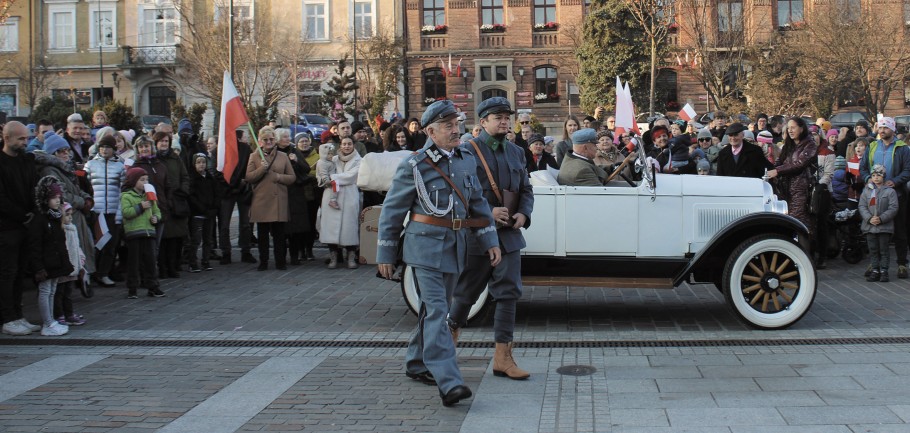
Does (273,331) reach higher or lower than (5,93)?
lower

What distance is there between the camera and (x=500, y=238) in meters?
6.98

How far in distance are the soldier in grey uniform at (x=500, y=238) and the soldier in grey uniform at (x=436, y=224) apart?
1.18 ft

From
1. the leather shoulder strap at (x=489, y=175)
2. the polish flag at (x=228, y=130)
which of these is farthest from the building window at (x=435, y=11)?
the leather shoulder strap at (x=489, y=175)

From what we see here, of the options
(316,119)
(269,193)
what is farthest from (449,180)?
(316,119)

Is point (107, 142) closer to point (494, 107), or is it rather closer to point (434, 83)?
point (494, 107)

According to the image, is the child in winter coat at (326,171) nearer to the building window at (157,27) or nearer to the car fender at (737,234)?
the car fender at (737,234)

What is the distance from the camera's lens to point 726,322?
9.05 metres

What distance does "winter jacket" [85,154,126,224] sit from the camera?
11.3m

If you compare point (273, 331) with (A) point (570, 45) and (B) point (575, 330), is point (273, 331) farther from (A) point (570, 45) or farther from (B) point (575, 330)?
(A) point (570, 45)

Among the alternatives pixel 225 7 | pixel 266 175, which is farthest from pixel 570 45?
pixel 266 175

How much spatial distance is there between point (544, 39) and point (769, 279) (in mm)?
42093

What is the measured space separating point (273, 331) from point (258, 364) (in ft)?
4.65

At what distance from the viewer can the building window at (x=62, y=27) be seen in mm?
54281

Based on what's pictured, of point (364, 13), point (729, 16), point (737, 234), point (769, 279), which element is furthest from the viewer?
point (364, 13)
